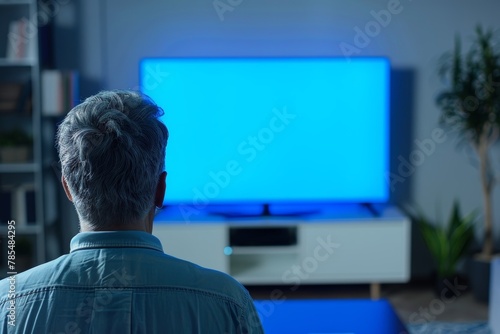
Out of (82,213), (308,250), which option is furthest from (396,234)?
(82,213)

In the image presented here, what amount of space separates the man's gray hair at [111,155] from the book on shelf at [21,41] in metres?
3.13

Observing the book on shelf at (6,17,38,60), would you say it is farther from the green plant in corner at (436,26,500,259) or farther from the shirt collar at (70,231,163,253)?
the shirt collar at (70,231,163,253)

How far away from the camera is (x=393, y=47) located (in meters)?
4.41

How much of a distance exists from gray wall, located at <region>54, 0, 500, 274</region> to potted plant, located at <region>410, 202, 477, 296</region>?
0.42m

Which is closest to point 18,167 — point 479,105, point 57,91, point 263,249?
point 57,91

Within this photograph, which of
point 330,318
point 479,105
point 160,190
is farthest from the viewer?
point 479,105

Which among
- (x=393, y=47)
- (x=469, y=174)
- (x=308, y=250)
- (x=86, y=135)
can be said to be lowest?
(x=308, y=250)

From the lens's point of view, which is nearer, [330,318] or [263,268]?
[330,318]

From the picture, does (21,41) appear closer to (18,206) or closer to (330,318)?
(18,206)

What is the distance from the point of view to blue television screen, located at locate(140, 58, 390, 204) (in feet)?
13.8

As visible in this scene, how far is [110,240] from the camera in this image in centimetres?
118

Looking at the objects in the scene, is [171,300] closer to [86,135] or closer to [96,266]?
[96,266]

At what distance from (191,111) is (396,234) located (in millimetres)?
1416

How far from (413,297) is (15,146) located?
2.57 metres
